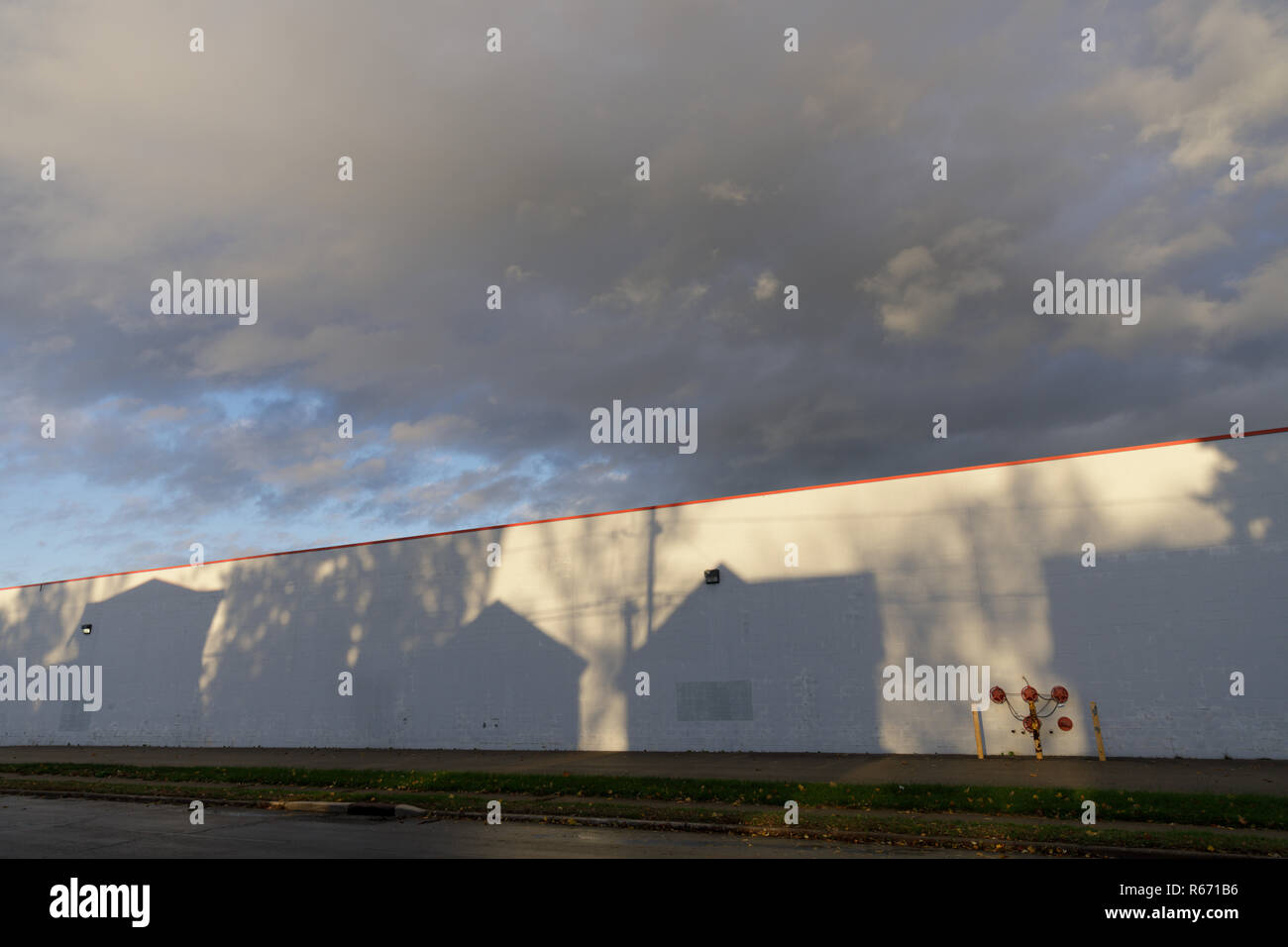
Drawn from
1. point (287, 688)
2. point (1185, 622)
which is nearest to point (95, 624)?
point (287, 688)

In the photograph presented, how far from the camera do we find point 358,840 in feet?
36.9

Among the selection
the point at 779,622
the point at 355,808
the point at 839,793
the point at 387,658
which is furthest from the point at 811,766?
the point at 387,658

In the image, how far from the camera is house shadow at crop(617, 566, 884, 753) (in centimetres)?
1967

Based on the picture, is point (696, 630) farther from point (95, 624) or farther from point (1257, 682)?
point (95, 624)

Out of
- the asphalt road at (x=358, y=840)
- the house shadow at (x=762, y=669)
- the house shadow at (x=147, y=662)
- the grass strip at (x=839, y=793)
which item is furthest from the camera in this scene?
the house shadow at (x=147, y=662)

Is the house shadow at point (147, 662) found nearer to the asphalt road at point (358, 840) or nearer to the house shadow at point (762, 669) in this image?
the asphalt road at point (358, 840)

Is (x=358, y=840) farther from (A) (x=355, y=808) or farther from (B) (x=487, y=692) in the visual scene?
(B) (x=487, y=692)

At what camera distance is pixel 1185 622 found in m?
17.0

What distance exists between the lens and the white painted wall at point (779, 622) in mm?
16953

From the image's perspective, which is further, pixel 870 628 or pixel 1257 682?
pixel 870 628

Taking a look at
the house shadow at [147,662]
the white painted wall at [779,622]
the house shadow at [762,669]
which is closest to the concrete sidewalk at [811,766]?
the house shadow at [762,669]

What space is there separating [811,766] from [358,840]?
957cm

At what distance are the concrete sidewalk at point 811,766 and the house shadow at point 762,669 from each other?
71 centimetres

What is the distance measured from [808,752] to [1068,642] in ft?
20.7
